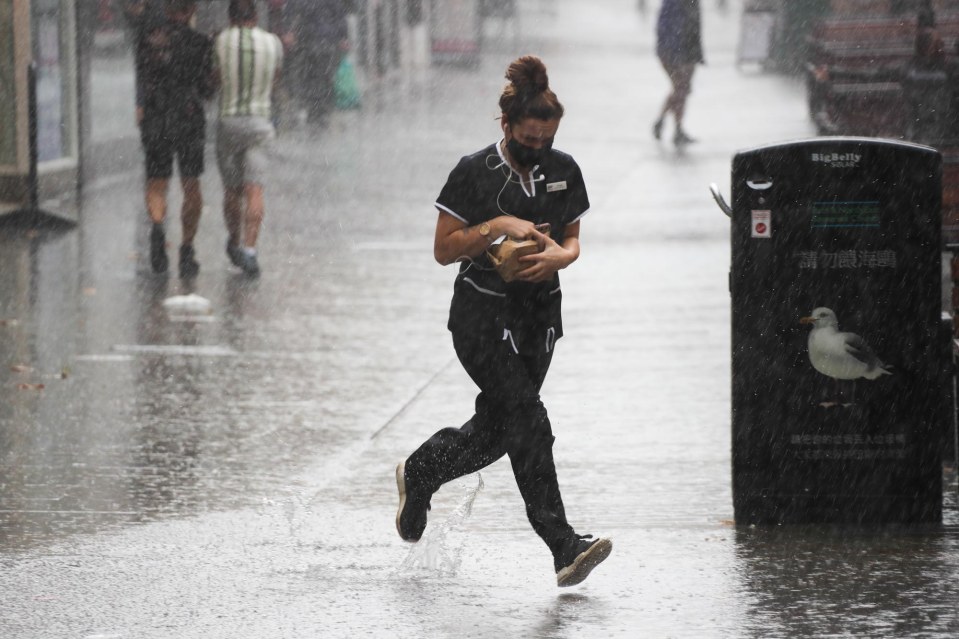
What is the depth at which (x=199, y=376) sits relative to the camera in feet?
32.1

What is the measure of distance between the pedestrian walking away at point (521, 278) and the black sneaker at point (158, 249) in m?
7.30

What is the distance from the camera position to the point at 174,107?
12875 mm

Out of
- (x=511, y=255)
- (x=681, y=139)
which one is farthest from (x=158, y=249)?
(x=681, y=139)

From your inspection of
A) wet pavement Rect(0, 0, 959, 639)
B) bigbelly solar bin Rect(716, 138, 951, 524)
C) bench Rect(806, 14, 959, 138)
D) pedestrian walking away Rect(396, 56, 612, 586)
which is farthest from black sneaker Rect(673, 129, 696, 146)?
pedestrian walking away Rect(396, 56, 612, 586)

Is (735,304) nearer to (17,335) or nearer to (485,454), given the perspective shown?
(485,454)

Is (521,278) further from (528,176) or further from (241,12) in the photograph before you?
(241,12)

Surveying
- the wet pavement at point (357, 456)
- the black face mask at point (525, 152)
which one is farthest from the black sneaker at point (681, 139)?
the black face mask at point (525, 152)

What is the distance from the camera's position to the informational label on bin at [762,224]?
6660 millimetres

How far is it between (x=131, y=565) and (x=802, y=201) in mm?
2774

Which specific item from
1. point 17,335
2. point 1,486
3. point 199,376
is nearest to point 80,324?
point 17,335

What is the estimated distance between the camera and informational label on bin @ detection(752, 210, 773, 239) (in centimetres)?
666

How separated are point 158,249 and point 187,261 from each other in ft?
0.90

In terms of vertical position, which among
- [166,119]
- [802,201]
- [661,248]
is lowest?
[661,248]

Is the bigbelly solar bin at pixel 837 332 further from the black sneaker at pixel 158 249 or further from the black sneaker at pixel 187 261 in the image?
the black sneaker at pixel 158 249
